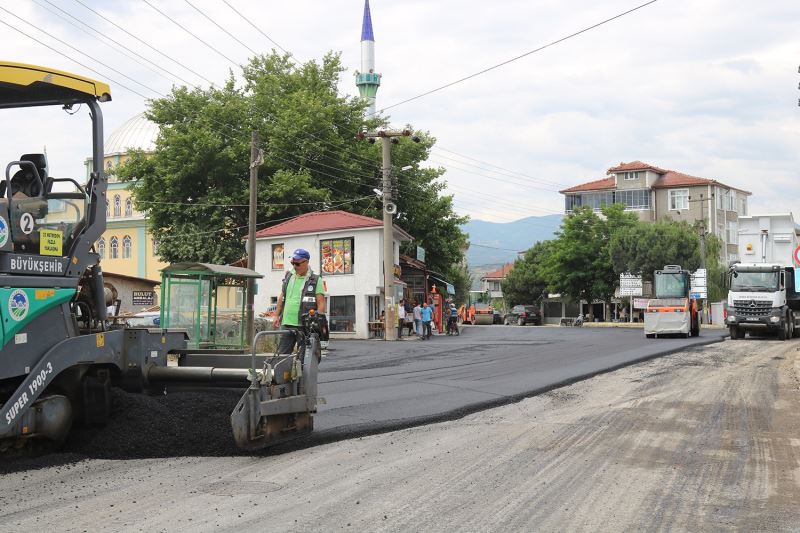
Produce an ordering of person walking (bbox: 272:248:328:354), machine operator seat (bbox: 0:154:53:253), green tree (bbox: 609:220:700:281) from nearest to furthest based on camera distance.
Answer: machine operator seat (bbox: 0:154:53:253), person walking (bbox: 272:248:328:354), green tree (bbox: 609:220:700:281)

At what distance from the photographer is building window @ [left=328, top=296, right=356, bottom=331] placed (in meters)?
42.8

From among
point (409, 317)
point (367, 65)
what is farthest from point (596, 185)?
point (409, 317)

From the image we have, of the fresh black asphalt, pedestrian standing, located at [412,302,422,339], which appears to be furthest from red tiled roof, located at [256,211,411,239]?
the fresh black asphalt

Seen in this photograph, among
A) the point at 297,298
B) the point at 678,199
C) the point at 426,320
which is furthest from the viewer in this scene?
the point at 678,199

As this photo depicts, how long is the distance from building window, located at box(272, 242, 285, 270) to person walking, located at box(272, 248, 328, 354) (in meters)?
36.6

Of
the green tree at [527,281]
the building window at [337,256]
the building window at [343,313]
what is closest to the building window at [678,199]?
the green tree at [527,281]

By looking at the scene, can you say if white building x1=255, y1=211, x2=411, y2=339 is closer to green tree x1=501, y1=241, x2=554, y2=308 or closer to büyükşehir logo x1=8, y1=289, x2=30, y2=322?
büyükşehir logo x1=8, y1=289, x2=30, y2=322

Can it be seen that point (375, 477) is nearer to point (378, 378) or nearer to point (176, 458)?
point (176, 458)

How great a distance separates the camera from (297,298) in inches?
361

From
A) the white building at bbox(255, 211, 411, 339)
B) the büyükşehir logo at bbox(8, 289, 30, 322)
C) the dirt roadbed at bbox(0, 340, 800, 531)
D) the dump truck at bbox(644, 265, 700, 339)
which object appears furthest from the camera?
the white building at bbox(255, 211, 411, 339)

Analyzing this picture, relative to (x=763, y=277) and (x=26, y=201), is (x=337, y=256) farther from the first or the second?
(x=26, y=201)

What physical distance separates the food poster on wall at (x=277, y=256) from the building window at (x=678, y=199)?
5128 cm

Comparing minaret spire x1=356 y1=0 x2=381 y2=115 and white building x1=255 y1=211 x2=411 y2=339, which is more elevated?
minaret spire x1=356 y1=0 x2=381 y2=115

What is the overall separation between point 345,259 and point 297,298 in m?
34.4
